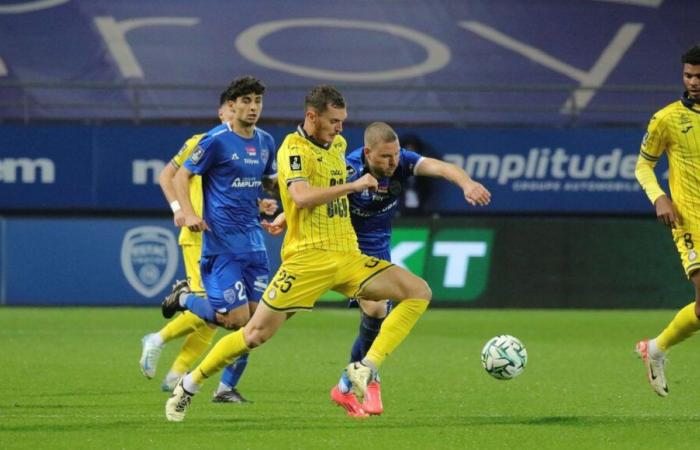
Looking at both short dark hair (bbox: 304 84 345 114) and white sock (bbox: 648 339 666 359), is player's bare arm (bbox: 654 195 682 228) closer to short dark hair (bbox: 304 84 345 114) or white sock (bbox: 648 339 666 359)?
white sock (bbox: 648 339 666 359)

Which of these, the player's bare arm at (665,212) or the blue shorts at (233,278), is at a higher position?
the player's bare arm at (665,212)

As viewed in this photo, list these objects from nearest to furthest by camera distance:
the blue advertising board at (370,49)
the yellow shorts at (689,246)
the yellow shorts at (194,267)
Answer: the yellow shorts at (689,246), the yellow shorts at (194,267), the blue advertising board at (370,49)

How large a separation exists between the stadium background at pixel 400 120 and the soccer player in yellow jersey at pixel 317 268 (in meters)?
10.9

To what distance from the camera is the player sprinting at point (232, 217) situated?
9273 mm

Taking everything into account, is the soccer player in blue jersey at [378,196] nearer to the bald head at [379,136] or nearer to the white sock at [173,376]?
the bald head at [379,136]

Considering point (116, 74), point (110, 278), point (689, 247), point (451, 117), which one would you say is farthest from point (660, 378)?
point (116, 74)

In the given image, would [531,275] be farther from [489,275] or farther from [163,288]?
[163,288]

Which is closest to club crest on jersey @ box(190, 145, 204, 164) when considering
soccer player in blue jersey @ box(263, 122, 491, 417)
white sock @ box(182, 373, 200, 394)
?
soccer player in blue jersey @ box(263, 122, 491, 417)

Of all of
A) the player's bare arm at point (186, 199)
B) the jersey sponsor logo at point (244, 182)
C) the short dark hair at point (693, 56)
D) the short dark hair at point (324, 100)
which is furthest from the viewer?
the jersey sponsor logo at point (244, 182)

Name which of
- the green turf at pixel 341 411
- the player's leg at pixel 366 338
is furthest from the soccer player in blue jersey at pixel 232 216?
the player's leg at pixel 366 338

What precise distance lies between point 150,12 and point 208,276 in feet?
51.0

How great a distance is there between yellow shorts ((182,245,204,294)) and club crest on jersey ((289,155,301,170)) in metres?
2.51

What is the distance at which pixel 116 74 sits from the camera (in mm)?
23344

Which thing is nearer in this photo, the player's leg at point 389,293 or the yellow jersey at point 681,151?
the player's leg at point 389,293
